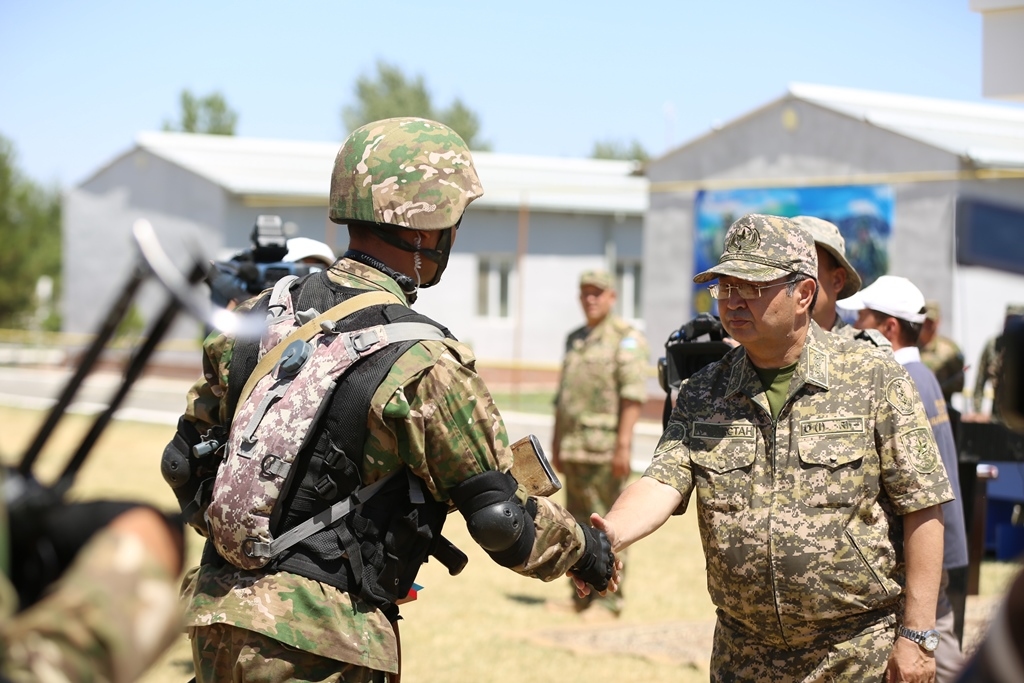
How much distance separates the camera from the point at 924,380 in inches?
186

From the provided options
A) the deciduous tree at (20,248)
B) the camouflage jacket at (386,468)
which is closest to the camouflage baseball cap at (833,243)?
the camouflage jacket at (386,468)

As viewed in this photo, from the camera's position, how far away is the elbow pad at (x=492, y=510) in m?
2.91

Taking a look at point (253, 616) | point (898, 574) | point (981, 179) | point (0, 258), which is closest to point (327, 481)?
point (253, 616)

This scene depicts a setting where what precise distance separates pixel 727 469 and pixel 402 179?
4.42 feet

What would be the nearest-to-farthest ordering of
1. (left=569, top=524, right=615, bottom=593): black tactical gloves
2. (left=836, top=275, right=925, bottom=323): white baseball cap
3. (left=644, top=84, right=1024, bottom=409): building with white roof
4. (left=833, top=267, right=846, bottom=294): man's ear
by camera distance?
(left=569, top=524, right=615, bottom=593): black tactical gloves, (left=833, top=267, right=846, bottom=294): man's ear, (left=836, top=275, right=925, bottom=323): white baseball cap, (left=644, top=84, right=1024, bottom=409): building with white roof

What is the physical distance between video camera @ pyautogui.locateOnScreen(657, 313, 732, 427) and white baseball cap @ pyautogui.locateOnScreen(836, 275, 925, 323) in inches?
37.4

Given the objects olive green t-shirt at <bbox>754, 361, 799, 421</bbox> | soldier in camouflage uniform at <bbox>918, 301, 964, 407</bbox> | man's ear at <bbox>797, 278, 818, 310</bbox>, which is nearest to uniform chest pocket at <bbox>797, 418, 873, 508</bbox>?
olive green t-shirt at <bbox>754, 361, 799, 421</bbox>

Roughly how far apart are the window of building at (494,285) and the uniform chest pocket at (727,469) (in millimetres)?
21908

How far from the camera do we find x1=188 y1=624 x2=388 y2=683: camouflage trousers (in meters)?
2.79

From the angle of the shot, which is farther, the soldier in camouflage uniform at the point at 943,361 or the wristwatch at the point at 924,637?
the soldier in camouflage uniform at the point at 943,361

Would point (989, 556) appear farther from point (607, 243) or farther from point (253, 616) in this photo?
point (607, 243)

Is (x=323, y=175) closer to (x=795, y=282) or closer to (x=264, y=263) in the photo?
(x=264, y=263)

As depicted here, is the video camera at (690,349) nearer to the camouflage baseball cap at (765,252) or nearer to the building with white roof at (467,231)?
the camouflage baseball cap at (765,252)

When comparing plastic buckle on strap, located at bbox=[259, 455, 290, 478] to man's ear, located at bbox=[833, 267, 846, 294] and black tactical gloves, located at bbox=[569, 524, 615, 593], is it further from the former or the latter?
man's ear, located at bbox=[833, 267, 846, 294]
